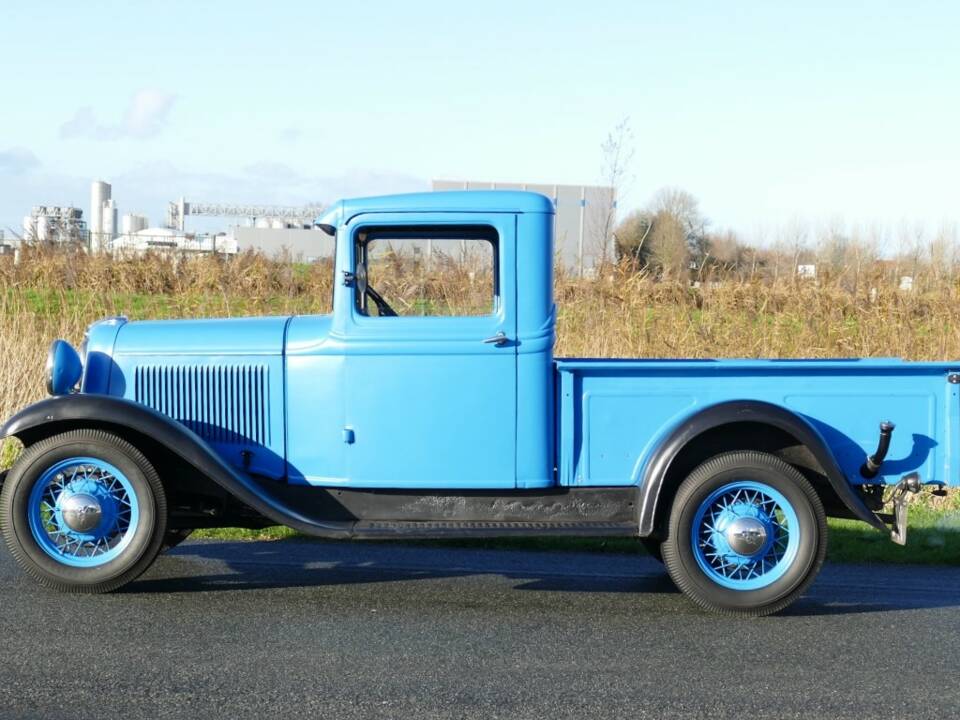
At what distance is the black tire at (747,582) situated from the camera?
513 cm

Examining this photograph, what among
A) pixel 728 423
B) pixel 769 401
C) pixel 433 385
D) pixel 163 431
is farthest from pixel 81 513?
pixel 769 401

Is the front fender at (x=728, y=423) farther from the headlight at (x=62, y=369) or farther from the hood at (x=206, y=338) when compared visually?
the headlight at (x=62, y=369)

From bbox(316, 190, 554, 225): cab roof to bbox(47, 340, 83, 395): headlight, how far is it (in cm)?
154

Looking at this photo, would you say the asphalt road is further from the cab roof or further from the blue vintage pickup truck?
the cab roof

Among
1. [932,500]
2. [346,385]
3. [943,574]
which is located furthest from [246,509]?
[932,500]

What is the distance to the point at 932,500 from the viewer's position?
8.10m

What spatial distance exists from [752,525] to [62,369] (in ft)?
11.8

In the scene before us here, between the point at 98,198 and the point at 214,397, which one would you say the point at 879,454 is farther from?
the point at 98,198

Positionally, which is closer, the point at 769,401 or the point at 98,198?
the point at 769,401

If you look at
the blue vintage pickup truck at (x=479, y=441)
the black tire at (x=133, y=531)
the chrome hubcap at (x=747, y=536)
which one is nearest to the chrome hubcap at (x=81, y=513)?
the blue vintage pickup truck at (x=479, y=441)

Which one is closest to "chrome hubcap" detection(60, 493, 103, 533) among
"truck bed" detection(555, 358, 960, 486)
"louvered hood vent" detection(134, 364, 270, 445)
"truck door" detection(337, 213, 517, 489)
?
"louvered hood vent" detection(134, 364, 270, 445)

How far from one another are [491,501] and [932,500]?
4.31 m

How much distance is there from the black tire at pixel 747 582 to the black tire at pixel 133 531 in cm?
249

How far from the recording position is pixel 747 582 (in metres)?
5.17
